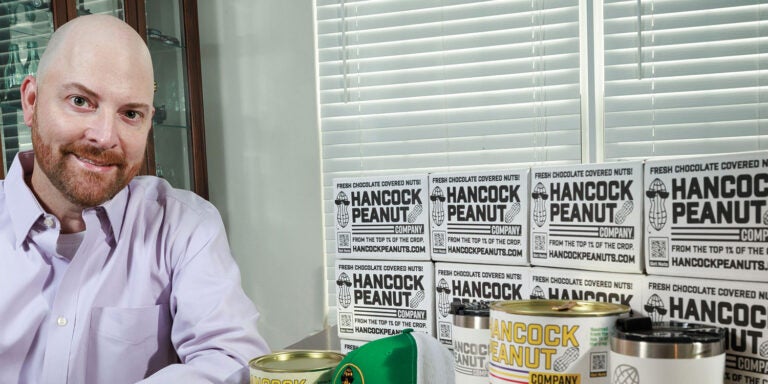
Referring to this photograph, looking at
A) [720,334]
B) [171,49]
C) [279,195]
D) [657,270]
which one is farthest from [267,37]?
[720,334]

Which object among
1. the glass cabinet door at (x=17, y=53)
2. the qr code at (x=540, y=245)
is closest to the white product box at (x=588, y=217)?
the qr code at (x=540, y=245)

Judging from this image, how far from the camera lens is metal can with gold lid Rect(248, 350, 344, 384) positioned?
0.74 m

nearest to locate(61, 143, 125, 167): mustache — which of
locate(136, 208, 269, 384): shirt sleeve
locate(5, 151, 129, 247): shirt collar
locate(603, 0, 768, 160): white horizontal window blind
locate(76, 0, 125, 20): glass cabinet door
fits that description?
locate(5, 151, 129, 247): shirt collar

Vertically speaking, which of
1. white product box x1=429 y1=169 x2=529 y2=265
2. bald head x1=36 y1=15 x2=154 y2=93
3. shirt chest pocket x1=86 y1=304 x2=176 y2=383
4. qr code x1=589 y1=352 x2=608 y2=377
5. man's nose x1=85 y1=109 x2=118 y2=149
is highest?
bald head x1=36 y1=15 x2=154 y2=93

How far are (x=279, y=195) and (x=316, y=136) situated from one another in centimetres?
27

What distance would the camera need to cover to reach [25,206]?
1174mm

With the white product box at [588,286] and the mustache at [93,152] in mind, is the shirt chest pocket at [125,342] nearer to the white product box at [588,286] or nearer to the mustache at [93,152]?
the mustache at [93,152]

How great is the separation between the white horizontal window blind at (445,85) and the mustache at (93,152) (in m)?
1.25

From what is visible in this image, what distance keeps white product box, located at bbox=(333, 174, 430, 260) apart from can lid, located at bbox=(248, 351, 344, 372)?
26cm

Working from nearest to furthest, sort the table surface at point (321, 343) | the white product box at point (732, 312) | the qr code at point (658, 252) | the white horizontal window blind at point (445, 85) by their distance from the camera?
1. the white product box at point (732, 312)
2. the qr code at point (658, 252)
3. the table surface at point (321, 343)
4. the white horizontal window blind at point (445, 85)

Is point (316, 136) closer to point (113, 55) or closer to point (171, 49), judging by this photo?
point (171, 49)

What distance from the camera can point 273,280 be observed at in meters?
2.44

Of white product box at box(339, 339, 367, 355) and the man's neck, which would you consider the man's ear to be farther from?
white product box at box(339, 339, 367, 355)

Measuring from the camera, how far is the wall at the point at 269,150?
2.38 m
